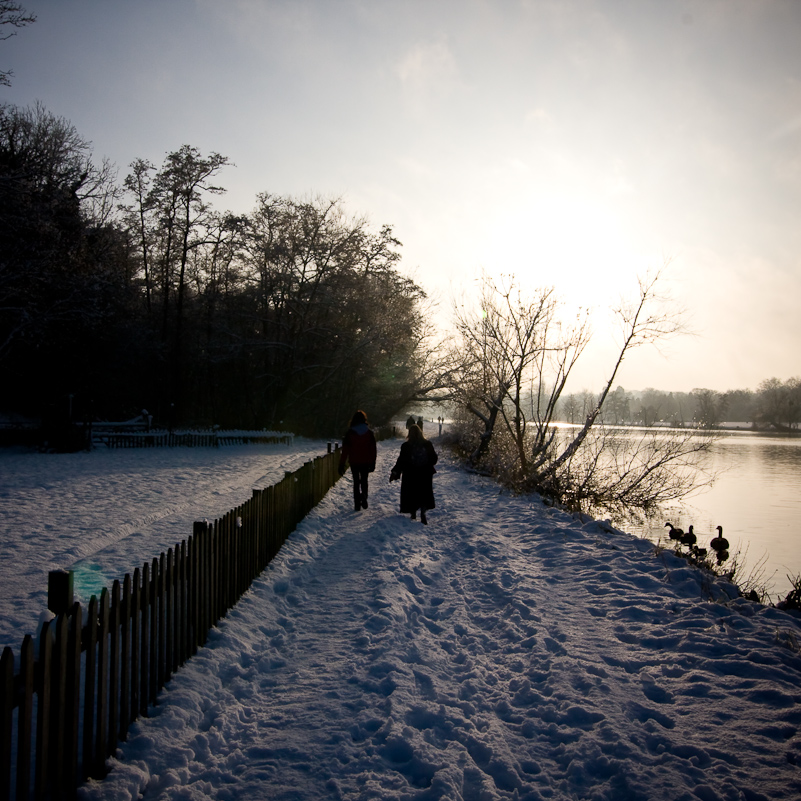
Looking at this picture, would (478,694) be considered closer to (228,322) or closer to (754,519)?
(754,519)

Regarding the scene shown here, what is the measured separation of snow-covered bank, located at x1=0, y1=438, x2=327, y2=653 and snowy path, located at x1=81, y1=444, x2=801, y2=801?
6.16 feet

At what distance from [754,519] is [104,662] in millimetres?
16125

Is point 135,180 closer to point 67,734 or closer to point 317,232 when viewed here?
point 317,232

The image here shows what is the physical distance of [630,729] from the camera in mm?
3371

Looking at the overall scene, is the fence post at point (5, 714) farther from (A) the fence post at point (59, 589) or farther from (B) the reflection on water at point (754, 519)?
(B) the reflection on water at point (754, 519)

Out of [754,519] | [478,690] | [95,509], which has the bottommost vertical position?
[754,519]

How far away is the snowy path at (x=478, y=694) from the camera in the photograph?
2.89m

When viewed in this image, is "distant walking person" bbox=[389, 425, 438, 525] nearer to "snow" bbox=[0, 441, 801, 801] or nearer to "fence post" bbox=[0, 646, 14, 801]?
"snow" bbox=[0, 441, 801, 801]

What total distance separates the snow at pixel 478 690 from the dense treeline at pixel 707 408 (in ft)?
22.3

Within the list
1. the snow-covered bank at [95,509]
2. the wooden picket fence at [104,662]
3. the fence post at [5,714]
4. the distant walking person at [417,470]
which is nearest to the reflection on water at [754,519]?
the distant walking person at [417,470]

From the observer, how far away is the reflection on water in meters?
9.84

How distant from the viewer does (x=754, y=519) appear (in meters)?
14.3

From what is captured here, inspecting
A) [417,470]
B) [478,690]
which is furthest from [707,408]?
[478,690]

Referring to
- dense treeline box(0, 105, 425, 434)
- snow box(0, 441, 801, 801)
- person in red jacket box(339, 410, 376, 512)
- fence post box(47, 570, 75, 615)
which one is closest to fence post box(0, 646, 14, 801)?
snow box(0, 441, 801, 801)
